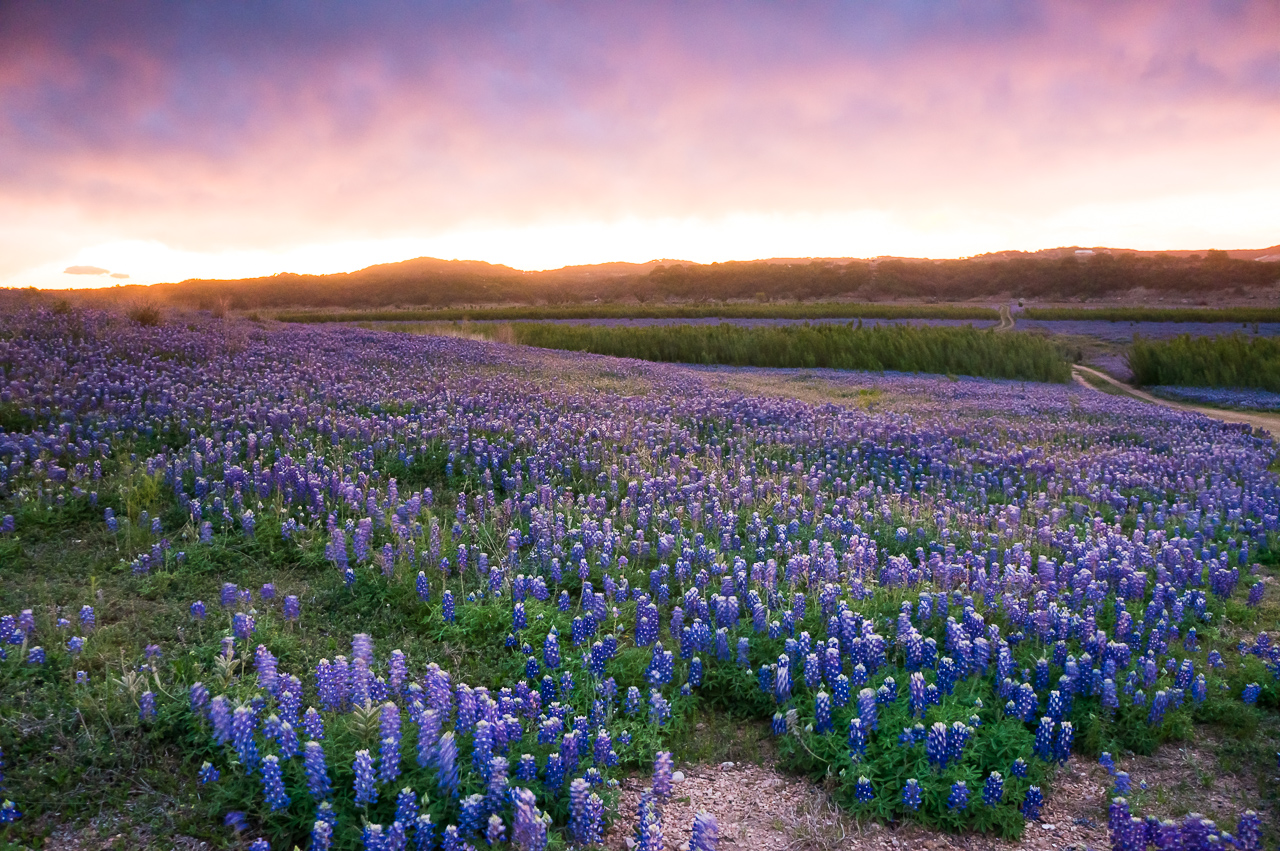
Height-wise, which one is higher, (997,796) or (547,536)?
(547,536)

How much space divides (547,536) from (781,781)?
260 cm

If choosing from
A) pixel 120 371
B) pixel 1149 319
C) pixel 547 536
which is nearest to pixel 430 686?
pixel 547 536

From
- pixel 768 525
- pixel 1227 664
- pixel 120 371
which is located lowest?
pixel 1227 664

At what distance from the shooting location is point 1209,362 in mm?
21281

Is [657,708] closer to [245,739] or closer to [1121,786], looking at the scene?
[245,739]

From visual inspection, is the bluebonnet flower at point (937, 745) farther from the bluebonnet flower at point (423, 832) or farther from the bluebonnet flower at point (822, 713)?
the bluebonnet flower at point (423, 832)

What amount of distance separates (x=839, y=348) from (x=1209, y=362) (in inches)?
391

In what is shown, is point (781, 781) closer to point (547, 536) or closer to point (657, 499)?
point (547, 536)

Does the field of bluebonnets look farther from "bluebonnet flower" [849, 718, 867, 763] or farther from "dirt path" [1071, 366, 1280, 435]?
"dirt path" [1071, 366, 1280, 435]

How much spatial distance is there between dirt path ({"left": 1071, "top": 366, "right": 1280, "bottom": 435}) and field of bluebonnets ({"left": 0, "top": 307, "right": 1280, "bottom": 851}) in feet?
23.6

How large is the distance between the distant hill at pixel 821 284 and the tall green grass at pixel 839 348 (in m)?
48.7

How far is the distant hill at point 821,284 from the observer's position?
69500 mm

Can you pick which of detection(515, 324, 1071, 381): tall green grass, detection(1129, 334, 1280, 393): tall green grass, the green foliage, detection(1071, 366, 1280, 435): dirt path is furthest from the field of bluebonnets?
detection(515, 324, 1071, 381): tall green grass

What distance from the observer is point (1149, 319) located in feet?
134
